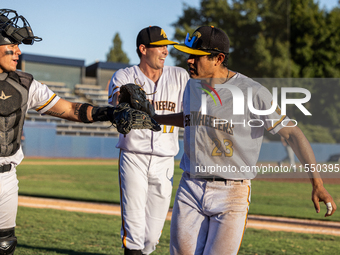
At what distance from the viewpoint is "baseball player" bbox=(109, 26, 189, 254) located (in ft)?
14.1

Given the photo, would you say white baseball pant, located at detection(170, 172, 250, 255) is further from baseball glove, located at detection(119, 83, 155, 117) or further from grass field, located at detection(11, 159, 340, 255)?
grass field, located at detection(11, 159, 340, 255)

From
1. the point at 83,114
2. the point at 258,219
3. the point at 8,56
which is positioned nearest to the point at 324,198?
the point at 83,114

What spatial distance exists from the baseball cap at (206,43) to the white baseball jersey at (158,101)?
4.32ft

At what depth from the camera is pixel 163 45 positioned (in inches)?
179

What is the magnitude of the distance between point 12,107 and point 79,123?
3256 cm

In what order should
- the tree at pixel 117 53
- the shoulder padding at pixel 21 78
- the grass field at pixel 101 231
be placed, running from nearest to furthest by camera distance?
the shoulder padding at pixel 21 78 < the grass field at pixel 101 231 < the tree at pixel 117 53

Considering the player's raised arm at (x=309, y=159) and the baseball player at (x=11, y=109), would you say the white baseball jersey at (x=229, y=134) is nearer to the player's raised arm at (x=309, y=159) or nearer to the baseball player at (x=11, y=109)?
the player's raised arm at (x=309, y=159)

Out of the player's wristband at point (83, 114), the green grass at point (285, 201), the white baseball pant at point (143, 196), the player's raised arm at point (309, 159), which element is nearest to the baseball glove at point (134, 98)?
the player's wristband at point (83, 114)

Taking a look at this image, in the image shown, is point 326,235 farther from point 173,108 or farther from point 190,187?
point 190,187

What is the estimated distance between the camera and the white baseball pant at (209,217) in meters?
2.91

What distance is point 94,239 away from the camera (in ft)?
20.2

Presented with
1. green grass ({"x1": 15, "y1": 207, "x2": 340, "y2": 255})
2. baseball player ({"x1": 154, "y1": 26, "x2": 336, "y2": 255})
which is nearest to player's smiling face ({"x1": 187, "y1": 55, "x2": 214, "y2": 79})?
baseball player ({"x1": 154, "y1": 26, "x2": 336, "y2": 255})

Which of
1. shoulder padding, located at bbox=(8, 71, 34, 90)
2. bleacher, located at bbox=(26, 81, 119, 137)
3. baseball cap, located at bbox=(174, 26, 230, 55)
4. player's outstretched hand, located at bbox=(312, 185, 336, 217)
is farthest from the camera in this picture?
bleacher, located at bbox=(26, 81, 119, 137)

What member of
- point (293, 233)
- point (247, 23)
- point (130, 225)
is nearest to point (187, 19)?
point (247, 23)
